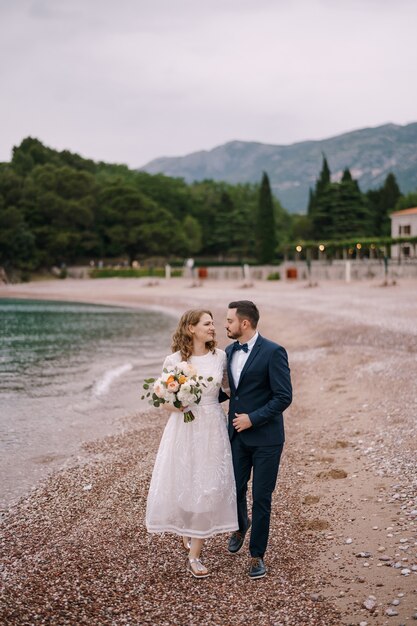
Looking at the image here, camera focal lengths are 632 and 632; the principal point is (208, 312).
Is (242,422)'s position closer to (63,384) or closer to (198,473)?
(198,473)

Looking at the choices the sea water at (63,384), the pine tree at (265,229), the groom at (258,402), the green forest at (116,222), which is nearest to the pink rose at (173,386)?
the groom at (258,402)

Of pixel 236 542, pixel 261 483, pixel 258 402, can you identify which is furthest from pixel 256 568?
pixel 258 402

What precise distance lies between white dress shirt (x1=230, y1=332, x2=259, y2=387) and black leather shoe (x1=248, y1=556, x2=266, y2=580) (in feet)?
4.55

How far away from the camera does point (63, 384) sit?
16219mm

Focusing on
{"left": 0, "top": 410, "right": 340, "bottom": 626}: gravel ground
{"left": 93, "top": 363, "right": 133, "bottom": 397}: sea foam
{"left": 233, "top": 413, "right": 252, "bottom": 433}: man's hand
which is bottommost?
{"left": 93, "top": 363, "right": 133, "bottom": 397}: sea foam

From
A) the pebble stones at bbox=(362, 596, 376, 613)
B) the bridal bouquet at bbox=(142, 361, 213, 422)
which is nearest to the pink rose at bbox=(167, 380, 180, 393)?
the bridal bouquet at bbox=(142, 361, 213, 422)

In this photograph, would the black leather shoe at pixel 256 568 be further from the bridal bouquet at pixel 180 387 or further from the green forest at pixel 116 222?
the green forest at pixel 116 222

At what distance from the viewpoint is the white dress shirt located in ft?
16.6

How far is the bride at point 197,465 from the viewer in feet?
16.5

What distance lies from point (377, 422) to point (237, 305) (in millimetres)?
5553

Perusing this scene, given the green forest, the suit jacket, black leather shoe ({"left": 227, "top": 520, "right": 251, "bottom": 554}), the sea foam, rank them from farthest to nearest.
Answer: the green forest
the sea foam
black leather shoe ({"left": 227, "top": 520, "right": 251, "bottom": 554})
the suit jacket

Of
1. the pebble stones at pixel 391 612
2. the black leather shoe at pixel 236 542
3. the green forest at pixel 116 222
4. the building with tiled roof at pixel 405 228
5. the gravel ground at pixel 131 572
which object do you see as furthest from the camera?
the green forest at pixel 116 222

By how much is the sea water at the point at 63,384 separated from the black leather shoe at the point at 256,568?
3903 mm

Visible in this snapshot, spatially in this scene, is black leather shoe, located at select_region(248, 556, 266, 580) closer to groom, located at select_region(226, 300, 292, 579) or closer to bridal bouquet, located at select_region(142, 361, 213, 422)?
groom, located at select_region(226, 300, 292, 579)
